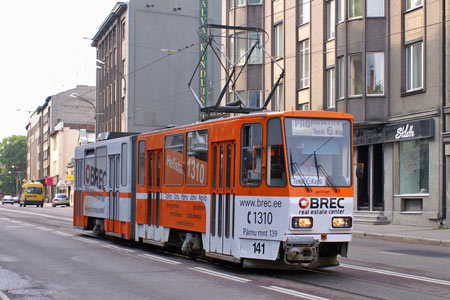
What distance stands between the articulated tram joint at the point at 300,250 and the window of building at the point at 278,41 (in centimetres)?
2460

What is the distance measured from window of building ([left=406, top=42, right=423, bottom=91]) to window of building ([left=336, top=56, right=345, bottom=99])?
11.0 feet

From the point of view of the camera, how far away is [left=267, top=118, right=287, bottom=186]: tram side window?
1102cm

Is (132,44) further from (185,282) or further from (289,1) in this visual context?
(185,282)

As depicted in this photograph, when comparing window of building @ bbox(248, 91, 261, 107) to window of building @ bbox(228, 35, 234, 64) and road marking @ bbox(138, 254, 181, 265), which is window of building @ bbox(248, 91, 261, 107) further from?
road marking @ bbox(138, 254, 181, 265)

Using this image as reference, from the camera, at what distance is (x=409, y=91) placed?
26109 mm

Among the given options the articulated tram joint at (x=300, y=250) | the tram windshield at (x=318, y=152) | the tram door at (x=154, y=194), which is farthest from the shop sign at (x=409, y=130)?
the articulated tram joint at (x=300, y=250)

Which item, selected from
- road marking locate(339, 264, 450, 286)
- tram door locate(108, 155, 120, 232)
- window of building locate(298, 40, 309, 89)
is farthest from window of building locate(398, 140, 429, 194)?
road marking locate(339, 264, 450, 286)

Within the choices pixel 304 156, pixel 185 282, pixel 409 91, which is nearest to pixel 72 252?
pixel 185 282

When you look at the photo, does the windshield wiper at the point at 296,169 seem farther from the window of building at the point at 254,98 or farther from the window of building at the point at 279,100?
the window of building at the point at 254,98

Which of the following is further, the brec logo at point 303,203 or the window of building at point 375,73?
the window of building at point 375,73

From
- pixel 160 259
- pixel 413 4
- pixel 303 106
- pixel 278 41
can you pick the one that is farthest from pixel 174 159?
pixel 278 41

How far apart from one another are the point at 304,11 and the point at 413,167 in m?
10.9

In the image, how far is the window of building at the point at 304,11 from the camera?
32.4m

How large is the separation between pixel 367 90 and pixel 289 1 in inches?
324
